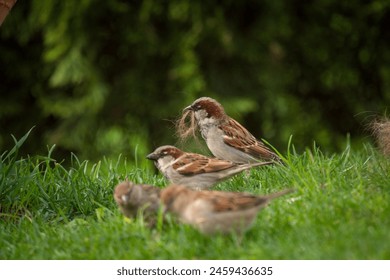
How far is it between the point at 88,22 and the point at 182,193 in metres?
6.32

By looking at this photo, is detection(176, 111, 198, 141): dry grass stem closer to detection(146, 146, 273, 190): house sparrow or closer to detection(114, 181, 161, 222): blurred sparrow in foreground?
detection(146, 146, 273, 190): house sparrow

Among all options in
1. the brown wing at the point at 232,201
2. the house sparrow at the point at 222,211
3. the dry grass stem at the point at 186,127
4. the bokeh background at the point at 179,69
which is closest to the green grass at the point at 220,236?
the house sparrow at the point at 222,211

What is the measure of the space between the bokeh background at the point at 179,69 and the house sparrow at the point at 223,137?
114 inches

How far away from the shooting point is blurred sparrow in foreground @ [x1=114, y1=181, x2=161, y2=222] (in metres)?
5.09

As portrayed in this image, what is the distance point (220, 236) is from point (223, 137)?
8.01 feet

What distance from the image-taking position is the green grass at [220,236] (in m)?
4.48

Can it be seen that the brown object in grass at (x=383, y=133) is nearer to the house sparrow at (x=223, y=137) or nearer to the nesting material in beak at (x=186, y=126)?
the house sparrow at (x=223, y=137)

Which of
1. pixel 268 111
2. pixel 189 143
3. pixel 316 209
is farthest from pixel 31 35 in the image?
pixel 316 209

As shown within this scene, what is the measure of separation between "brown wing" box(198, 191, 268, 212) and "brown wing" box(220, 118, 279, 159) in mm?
2294

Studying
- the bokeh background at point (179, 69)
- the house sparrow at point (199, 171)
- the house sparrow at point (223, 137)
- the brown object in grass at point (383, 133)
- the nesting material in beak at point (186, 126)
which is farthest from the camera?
the bokeh background at point (179, 69)

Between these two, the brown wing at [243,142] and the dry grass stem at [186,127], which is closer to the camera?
the brown wing at [243,142]

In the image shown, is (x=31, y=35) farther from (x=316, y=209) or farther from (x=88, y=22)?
(x=316, y=209)

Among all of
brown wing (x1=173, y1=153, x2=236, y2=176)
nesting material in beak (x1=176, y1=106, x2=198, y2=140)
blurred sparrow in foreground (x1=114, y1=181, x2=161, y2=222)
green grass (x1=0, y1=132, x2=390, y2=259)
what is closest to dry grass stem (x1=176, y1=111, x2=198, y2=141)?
nesting material in beak (x1=176, y1=106, x2=198, y2=140)

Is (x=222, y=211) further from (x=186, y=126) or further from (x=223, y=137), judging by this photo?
(x=186, y=126)
